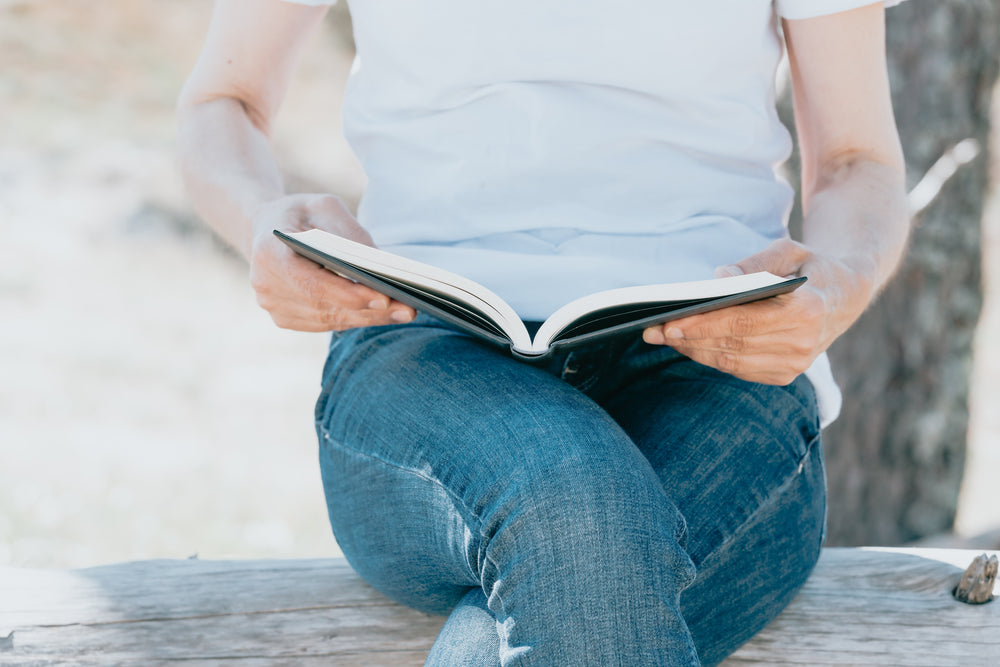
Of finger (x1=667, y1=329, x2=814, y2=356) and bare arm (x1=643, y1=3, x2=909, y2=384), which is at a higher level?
bare arm (x1=643, y1=3, x2=909, y2=384)

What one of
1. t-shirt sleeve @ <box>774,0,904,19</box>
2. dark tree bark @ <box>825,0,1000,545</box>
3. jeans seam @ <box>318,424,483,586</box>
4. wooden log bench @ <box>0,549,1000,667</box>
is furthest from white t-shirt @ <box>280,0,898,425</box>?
dark tree bark @ <box>825,0,1000,545</box>

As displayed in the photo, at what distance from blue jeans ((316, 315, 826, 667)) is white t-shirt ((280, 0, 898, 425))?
0.38ft

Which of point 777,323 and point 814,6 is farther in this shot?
point 814,6

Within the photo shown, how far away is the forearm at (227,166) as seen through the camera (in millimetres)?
1167

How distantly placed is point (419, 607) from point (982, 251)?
183 centimetres

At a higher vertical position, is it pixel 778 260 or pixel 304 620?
pixel 778 260

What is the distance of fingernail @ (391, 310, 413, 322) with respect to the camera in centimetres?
98

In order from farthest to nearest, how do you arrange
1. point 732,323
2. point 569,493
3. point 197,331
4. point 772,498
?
1. point 197,331
2. point 772,498
3. point 732,323
4. point 569,493

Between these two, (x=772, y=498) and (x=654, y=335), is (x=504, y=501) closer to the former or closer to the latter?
(x=654, y=335)

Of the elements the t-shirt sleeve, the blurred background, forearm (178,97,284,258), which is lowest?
the blurred background

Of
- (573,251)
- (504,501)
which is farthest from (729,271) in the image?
(504,501)

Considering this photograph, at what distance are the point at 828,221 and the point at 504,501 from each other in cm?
62

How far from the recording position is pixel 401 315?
987 mm

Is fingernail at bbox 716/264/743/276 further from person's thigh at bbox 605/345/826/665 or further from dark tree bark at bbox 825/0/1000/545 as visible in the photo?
dark tree bark at bbox 825/0/1000/545
